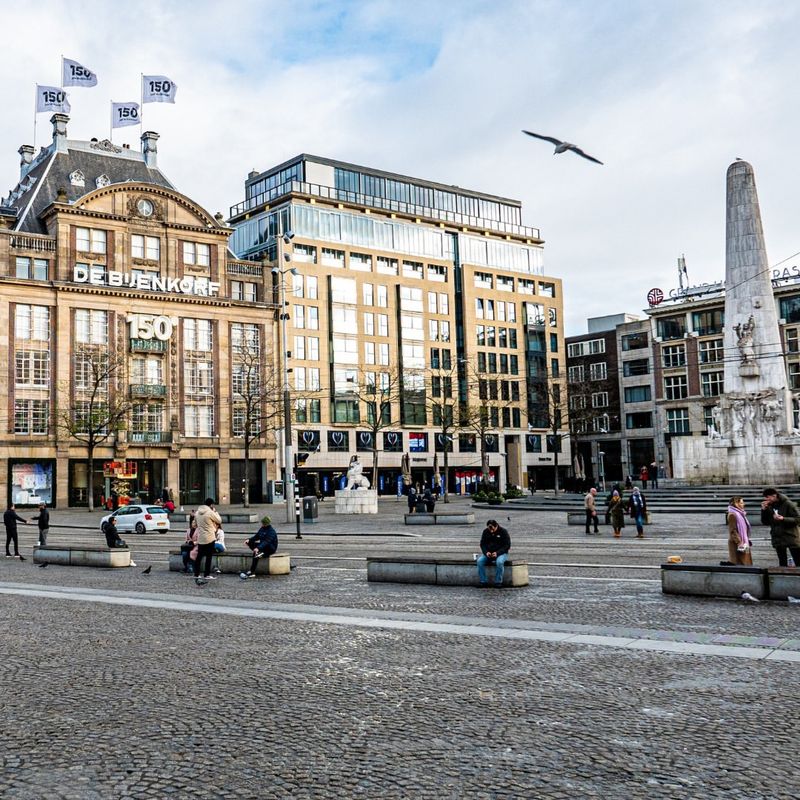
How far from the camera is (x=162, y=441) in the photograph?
68500 mm

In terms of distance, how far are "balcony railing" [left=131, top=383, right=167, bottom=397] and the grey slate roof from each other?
523 inches

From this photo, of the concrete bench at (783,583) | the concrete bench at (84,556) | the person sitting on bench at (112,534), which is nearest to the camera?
the concrete bench at (783,583)

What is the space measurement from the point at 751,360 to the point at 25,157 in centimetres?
6257

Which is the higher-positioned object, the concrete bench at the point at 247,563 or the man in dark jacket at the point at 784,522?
the man in dark jacket at the point at 784,522

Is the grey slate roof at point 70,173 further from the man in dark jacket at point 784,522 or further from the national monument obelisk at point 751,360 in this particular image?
the man in dark jacket at point 784,522

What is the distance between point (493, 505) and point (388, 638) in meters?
40.0

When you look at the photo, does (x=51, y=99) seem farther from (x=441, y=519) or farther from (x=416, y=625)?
(x=416, y=625)

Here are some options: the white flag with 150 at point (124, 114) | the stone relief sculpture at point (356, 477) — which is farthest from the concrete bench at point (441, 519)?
the white flag with 150 at point (124, 114)

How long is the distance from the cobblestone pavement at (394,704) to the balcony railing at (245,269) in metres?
61.3

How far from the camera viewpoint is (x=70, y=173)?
69.9 meters

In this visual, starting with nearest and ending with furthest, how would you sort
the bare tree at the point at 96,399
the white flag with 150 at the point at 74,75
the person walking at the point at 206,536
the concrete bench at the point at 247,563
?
1. the person walking at the point at 206,536
2. the concrete bench at the point at 247,563
3. the bare tree at the point at 96,399
4. the white flag with 150 at the point at 74,75

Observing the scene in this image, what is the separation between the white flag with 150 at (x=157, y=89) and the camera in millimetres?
69438

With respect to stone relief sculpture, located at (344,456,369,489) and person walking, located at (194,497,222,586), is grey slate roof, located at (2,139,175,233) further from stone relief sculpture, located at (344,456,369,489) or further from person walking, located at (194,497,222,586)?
person walking, located at (194,497,222,586)

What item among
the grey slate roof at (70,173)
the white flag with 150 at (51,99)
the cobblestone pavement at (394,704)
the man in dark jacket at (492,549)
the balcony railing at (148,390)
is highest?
the white flag with 150 at (51,99)
